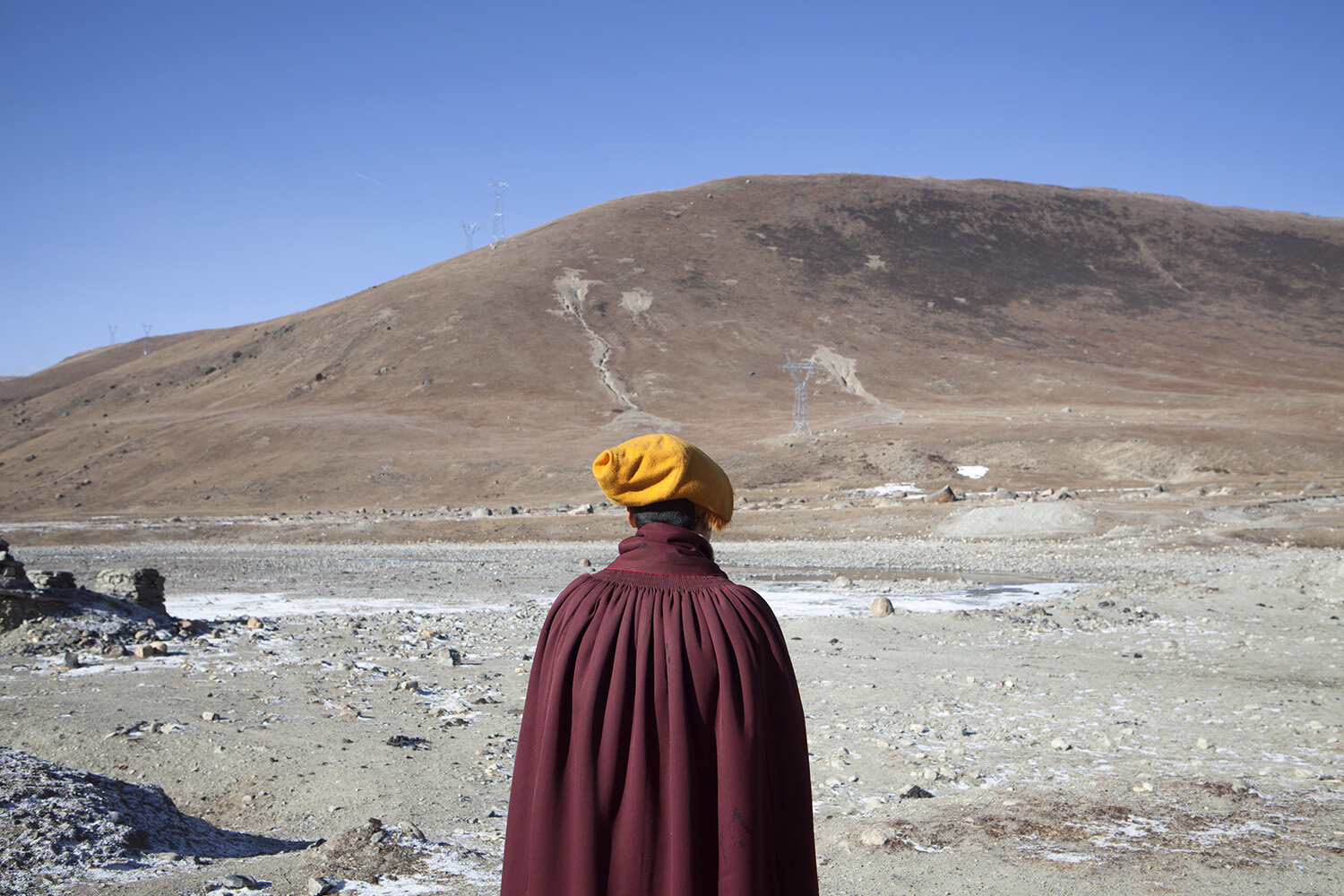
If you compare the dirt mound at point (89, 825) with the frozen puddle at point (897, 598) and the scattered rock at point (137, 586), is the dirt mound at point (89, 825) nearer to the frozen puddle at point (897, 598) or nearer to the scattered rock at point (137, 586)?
the scattered rock at point (137, 586)

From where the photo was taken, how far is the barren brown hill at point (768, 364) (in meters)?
44.6

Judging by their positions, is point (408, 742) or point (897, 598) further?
point (897, 598)

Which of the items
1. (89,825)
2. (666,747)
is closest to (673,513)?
(666,747)

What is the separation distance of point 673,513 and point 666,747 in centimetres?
64

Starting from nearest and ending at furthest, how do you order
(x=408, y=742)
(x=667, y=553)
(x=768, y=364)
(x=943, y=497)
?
(x=667, y=553) < (x=408, y=742) < (x=943, y=497) < (x=768, y=364)

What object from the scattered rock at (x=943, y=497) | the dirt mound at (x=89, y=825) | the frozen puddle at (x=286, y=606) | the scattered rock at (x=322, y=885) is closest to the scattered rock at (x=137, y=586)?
the frozen puddle at (x=286, y=606)

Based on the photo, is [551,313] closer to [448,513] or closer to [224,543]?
[448,513]

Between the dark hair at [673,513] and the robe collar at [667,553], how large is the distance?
3 cm

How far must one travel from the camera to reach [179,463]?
51188 mm

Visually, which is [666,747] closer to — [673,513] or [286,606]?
[673,513]

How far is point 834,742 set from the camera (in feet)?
25.0

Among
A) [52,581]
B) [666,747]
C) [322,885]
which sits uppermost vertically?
[666,747]

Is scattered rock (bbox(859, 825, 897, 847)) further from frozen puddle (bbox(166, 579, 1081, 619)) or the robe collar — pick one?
frozen puddle (bbox(166, 579, 1081, 619))

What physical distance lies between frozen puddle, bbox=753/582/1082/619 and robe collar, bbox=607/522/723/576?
1185 centimetres
